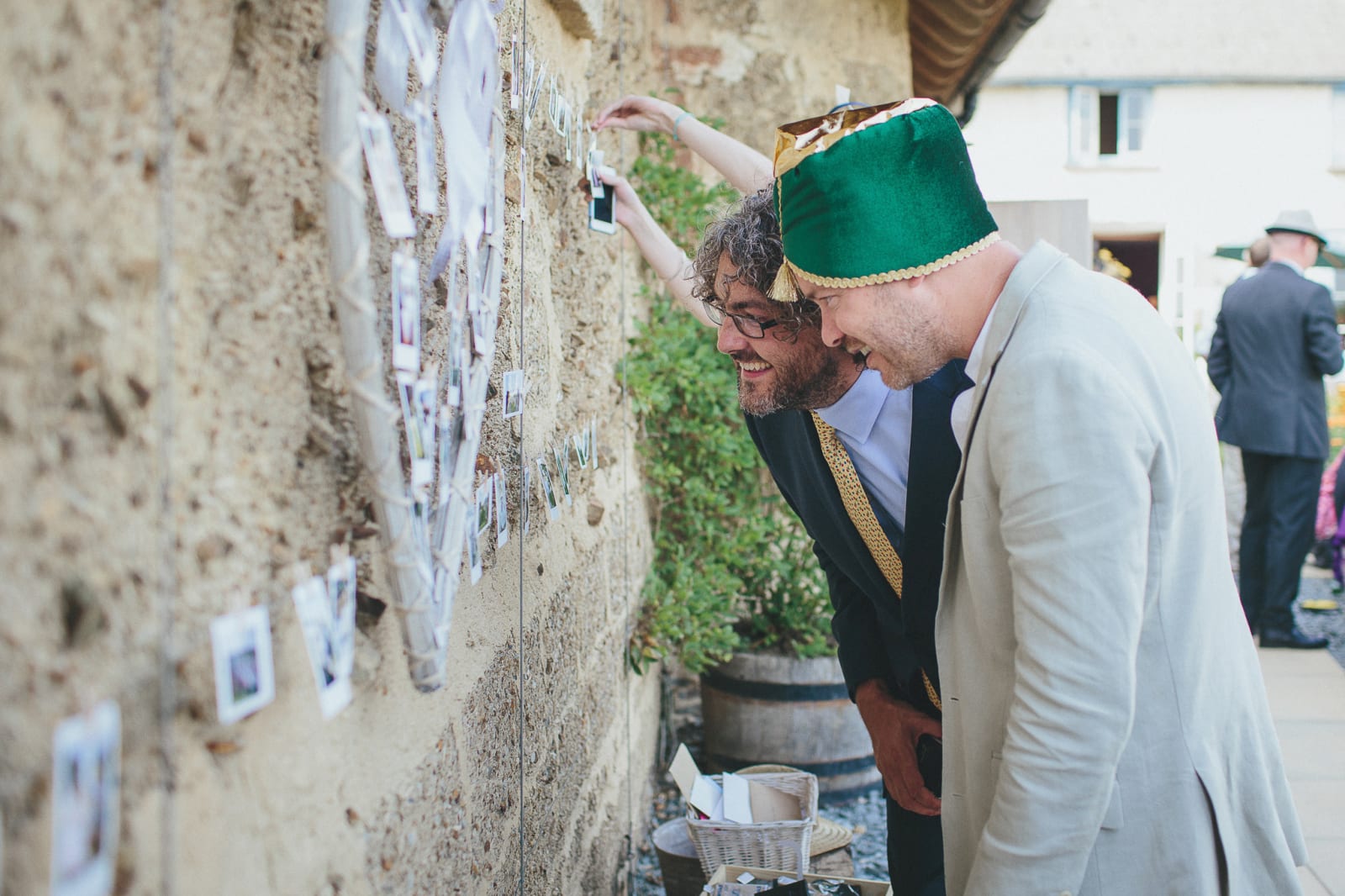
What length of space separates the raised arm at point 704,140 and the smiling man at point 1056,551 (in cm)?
93

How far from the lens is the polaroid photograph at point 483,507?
4.80ft

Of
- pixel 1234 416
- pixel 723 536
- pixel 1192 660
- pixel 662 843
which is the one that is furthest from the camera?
pixel 1234 416

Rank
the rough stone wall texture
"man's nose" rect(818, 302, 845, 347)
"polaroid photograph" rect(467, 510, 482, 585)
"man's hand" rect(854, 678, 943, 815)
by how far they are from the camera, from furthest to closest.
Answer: "man's hand" rect(854, 678, 943, 815) → "man's nose" rect(818, 302, 845, 347) → "polaroid photograph" rect(467, 510, 482, 585) → the rough stone wall texture

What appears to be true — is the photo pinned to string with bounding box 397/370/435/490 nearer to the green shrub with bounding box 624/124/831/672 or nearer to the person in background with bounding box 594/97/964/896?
the person in background with bounding box 594/97/964/896

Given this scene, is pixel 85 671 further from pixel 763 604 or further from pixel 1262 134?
pixel 1262 134

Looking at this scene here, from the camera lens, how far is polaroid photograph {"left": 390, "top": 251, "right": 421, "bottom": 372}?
1030 millimetres

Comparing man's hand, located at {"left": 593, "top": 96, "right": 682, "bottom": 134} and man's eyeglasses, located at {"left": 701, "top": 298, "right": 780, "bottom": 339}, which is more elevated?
man's hand, located at {"left": 593, "top": 96, "right": 682, "bottom": 134}

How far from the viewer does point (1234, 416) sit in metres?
5.53

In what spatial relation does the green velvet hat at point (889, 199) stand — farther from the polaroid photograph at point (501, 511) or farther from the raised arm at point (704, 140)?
the raised arm at point (704, 140)

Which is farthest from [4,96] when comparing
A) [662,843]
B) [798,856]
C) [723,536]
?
[723,536]

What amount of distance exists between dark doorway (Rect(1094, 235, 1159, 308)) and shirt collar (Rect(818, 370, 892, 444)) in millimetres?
15958

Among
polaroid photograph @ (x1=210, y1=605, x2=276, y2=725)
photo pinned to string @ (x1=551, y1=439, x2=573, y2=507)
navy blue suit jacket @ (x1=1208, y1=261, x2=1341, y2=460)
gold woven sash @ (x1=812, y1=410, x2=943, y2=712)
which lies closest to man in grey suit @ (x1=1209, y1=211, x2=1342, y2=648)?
navy blue suit jacket @ (x1=1208, y1=261, x2=1341, y2=460)

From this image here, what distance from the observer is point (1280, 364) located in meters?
5.49

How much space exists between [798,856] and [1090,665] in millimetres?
1612
